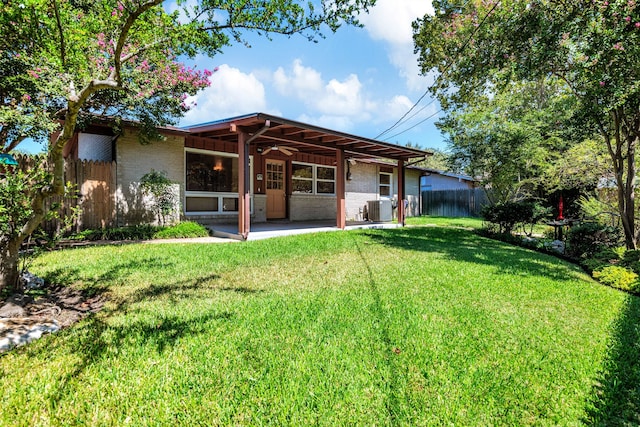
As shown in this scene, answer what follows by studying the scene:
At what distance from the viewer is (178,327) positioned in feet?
9.30

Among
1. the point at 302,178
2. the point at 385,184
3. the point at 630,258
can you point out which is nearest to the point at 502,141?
the point at 385,184

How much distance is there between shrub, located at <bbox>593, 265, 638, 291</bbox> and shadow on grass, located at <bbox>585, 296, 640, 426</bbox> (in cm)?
221

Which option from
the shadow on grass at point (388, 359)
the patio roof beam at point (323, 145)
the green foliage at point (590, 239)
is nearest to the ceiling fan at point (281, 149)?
the patio roof beam at point (323, 145)

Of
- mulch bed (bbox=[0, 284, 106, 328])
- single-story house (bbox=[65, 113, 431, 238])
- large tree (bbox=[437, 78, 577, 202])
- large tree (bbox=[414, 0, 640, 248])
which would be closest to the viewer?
mulch bed (bbox=[0, 284, 106, 328])

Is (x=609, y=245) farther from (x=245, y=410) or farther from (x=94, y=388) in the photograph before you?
(x=94, y=388)

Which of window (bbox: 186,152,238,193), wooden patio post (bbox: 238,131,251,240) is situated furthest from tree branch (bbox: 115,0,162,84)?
window (bbox: 186,152,238,193)

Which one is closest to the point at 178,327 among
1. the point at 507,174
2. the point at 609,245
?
the point at 609,245

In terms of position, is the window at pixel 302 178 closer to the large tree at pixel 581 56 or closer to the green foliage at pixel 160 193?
the green foliage at pixel 160 193

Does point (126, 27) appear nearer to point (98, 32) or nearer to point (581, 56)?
point (98, 32)

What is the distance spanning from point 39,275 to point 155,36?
3.48m

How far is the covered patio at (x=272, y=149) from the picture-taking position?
744 cm

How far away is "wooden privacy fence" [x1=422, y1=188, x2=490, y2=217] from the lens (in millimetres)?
19672

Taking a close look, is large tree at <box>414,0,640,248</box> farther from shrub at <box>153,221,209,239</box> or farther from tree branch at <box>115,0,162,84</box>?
shrub at <box>153,221,209,239</box>

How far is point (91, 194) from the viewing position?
7.52m
